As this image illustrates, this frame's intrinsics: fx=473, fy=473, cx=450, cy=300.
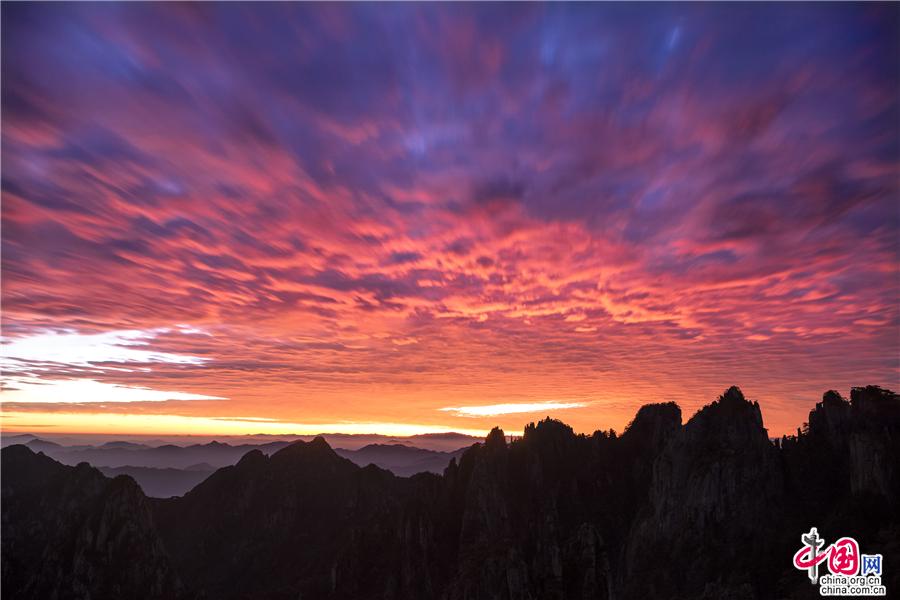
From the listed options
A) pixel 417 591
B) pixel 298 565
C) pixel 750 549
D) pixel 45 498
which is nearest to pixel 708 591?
pixel 750 549

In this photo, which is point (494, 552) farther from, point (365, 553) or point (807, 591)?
point (807, 591)

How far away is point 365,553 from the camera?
15312cm

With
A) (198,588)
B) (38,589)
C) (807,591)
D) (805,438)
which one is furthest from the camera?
(198,588)

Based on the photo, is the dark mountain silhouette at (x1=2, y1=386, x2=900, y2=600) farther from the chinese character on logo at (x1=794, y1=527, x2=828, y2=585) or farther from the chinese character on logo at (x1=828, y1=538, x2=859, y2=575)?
the chinese character on logo at (x1=828, y1=538, x2=859, y2=575)

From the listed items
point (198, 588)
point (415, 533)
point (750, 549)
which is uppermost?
point (750, 549)

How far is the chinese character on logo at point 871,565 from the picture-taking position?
6843 centimetres

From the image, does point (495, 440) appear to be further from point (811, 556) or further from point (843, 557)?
point (843, 557)

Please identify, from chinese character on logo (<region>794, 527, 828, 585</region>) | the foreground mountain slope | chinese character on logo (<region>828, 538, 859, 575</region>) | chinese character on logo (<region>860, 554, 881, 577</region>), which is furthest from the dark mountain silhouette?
chinese character on logo (<region>828, 538, 859, 575</region>)

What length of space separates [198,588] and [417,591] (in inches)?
3332

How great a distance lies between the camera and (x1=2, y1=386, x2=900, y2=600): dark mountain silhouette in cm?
10031

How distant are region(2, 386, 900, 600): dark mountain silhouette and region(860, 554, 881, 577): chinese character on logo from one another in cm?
236

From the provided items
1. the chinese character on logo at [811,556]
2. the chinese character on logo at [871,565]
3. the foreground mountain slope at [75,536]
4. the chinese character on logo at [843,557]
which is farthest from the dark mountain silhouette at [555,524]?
the chinese character on logo at [843,557]

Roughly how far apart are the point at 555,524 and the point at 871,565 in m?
73.8

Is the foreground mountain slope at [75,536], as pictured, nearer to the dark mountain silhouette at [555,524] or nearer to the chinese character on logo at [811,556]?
the dark mountain silhouette at [555,524]
